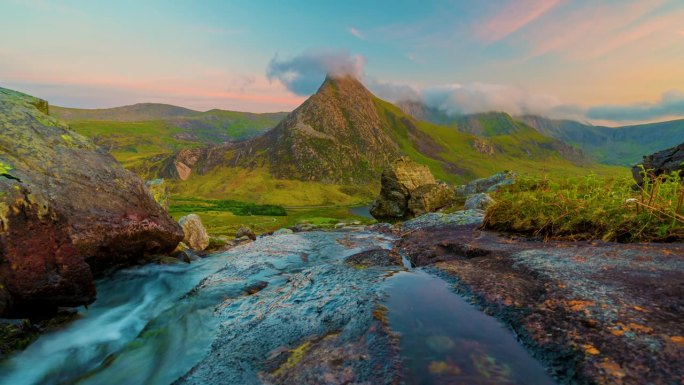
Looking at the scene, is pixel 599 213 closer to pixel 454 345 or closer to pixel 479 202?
pixel 454 345

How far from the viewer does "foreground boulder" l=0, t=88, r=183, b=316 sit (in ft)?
32.7

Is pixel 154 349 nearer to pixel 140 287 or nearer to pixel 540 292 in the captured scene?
pixel 140 287

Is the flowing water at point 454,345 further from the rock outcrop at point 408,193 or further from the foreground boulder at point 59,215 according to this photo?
the rock outcrop at point 408,193

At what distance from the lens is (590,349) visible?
16.1 feet

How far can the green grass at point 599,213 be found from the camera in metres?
10.4

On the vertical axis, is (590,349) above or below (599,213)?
below

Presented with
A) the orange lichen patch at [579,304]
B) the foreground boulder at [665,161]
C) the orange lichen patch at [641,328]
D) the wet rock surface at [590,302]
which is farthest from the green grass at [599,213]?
the foreground boulder at [665,161]

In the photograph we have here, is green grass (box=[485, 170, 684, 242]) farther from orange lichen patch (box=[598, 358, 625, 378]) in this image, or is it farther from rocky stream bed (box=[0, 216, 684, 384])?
orange lichen patch (box=[598, 358, 625, 378])

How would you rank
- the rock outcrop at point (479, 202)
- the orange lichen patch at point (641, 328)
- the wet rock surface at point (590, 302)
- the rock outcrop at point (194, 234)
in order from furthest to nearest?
the rock outcrop at point (479, 202) → the rock outcrop at point (194, 234) → the orange lichen patch at point (641, 328) → the wet rock surface at point (590, 302)

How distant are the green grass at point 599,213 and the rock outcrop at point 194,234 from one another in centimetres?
2485

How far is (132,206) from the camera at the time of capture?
17172 millimetres

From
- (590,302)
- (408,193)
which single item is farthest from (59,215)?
(408,193)

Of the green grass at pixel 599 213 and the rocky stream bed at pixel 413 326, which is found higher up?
the green grass at pixel 599 213

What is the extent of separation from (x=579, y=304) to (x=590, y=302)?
0.71 feet
